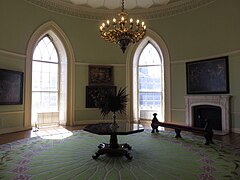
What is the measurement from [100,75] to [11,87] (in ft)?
12.0

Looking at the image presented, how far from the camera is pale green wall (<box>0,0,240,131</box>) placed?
680 centimetres

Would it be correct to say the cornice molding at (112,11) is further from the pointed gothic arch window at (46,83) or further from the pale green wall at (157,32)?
the pointed gothic arch window at (46,83)

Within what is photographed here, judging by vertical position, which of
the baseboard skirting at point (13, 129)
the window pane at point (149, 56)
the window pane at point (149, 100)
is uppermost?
the window pane at point (149, 56)

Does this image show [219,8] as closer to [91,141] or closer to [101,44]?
[101,44]

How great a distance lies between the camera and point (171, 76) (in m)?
8.52

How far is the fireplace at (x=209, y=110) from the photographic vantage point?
6.91 meters

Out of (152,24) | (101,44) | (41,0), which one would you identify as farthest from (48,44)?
(152,24)

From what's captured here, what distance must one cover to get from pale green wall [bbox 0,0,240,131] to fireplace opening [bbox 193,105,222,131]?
1.54 ft

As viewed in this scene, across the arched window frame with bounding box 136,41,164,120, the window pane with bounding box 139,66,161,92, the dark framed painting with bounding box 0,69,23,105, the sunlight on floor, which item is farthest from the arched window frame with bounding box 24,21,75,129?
the window pane with bounding box 139,66,161,92

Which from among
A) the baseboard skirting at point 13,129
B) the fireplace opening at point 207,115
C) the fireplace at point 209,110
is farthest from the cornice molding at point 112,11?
the baseboard skirting at point 13,129

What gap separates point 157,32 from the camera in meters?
8.79

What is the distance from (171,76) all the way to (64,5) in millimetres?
5439

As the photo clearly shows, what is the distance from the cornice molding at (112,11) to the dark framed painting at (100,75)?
7.57ft

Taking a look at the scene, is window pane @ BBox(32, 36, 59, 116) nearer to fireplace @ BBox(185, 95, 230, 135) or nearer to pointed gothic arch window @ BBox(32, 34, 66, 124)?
pointed gothic arch window @ BBox(32, 34, 66, 124)
